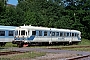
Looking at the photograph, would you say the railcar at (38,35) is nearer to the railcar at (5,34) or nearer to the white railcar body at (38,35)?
the white railcar body at (38,35)

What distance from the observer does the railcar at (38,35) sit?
32062 mm

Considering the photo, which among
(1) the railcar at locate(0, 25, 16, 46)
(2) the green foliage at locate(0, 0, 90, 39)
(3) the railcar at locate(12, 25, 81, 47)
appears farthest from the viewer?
(2) the green foliage at locate(0, 0, 90, 39)

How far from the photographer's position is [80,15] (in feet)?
209

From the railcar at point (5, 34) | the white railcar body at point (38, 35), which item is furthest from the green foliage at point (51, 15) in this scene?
the railcar at point (5, 34)

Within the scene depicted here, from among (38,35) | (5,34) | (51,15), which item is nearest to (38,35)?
(38,35)

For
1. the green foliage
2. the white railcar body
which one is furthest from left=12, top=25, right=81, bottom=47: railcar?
the green foliage

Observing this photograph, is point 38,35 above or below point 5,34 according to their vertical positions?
below

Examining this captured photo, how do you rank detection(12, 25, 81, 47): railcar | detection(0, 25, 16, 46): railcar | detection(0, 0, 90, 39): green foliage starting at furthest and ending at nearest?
detection(0, 0, 90, 39): green foliage < detection(12, 25, 81, 47): railcar < detection(0, 25, 16, 46): railcar

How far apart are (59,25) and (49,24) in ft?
10.5

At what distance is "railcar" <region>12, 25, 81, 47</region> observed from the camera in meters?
32.1

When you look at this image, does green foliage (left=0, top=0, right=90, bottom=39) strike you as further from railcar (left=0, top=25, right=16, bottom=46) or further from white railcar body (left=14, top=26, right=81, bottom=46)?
railcar (left=0, top=25, right=16, bottom=46)

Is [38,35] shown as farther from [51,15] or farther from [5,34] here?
[51,15]

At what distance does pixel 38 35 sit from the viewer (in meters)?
33.5

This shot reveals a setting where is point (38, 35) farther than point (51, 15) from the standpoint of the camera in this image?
No
